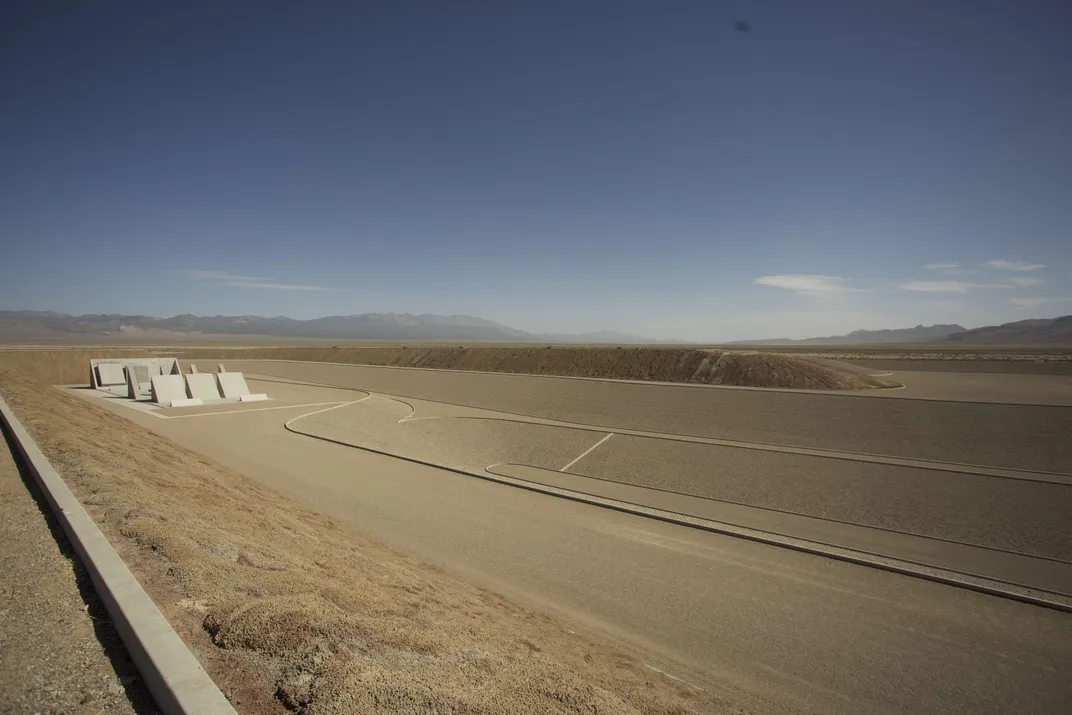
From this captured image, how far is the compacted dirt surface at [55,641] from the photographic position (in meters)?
3.34

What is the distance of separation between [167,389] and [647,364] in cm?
3561

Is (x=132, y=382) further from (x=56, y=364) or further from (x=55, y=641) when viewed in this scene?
(x=55, y=641)

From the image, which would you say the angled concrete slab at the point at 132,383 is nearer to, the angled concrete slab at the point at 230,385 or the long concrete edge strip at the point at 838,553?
the angled concrete slab at the point at 230,385

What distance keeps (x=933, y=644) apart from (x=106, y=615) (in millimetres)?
11531

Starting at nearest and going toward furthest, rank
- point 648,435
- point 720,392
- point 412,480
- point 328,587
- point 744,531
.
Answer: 1. point 328,587
2. point 744,531
3. point 412,480
4. point 648,435
5. point 720,392

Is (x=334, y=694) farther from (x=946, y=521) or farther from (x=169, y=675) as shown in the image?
(x=946, y=521)

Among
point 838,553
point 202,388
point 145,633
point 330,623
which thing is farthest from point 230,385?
point 838,553

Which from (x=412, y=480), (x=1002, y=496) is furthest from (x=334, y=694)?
(x=1002, y=496)

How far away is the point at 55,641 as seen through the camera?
12.9 ft

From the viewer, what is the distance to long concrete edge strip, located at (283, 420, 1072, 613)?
9945 millimetres

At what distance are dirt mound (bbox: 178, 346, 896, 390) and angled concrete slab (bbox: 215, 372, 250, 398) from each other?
2571 cm

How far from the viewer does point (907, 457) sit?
18172mm

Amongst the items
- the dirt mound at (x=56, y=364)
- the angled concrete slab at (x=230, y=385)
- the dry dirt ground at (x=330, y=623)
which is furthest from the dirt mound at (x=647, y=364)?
the dry dirt ground at (x=330, y=623)

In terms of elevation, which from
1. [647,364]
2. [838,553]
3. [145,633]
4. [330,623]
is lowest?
[838,553]
